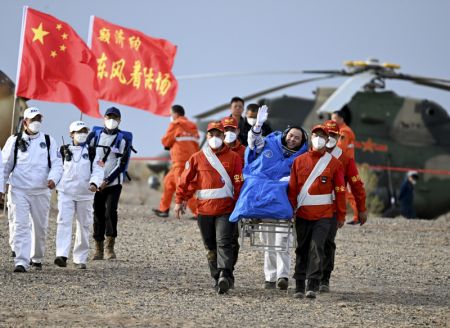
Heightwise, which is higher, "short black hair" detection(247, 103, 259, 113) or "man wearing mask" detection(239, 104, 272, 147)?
"short black hair" detection(247, 103, 259, 113)

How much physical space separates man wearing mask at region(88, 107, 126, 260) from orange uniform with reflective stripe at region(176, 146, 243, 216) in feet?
8.09

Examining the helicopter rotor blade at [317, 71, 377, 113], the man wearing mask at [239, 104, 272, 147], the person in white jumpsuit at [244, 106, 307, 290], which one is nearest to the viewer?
the person in white jumpsuit at [244, 106, 307, 290]

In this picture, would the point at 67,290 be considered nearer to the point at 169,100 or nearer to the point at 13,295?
the point at 13,295

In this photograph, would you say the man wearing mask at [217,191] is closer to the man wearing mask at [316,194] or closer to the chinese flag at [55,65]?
the man wearing mask at [316,194]

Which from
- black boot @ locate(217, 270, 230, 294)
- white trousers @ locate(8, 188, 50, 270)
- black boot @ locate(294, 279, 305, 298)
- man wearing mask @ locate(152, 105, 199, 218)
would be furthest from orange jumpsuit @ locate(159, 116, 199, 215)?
black boot @ locate(294, 279, 305, 298)

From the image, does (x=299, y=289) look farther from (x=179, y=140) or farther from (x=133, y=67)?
(x=133, y=67)

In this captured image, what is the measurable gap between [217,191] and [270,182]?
641mm

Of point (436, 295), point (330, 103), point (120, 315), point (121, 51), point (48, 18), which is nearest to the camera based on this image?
point (120, 315)

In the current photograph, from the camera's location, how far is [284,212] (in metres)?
11.5

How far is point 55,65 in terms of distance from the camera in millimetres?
17500

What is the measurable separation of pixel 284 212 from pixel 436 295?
7.85 feet

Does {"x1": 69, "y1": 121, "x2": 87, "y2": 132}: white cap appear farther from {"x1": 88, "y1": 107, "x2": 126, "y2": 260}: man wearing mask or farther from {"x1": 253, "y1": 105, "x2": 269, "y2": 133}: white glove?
{"x1": 253, "y1": 105, "x2": 269, "y2": 133}: white glove

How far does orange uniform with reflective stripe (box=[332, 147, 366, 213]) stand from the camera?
1244cm

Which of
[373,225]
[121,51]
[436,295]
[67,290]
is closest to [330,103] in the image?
[373,225]
